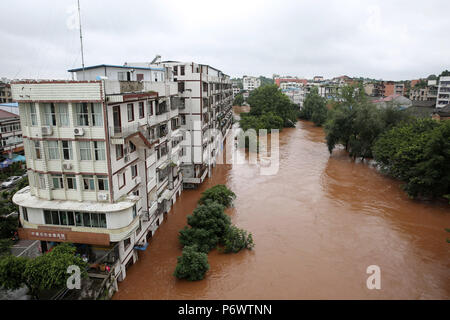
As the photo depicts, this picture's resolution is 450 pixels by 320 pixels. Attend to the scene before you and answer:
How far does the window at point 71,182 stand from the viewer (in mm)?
11305

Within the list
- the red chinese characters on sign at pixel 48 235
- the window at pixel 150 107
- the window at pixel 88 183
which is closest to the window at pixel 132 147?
the window at pixel 88 183

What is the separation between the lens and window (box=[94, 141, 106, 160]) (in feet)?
35.4

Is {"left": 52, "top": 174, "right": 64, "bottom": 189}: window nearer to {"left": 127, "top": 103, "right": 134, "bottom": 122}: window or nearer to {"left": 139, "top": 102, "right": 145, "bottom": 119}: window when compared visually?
{"left": 127, "top": 103, "right": 134, "bottom": 122}: window

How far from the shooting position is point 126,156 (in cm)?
1212

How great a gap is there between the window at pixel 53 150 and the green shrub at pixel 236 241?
325 inches

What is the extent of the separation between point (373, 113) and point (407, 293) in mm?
20878

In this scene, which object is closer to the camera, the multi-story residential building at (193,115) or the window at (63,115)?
the window at (63,115)

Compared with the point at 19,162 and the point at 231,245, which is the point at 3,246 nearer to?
the point at 231,245

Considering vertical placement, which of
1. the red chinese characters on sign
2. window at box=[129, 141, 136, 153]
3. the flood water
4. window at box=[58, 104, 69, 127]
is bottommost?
the flood water

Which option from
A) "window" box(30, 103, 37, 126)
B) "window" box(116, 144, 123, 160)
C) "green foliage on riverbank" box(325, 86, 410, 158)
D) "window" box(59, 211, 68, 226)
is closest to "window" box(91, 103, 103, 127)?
"window" box(116, 144, 123, 160)

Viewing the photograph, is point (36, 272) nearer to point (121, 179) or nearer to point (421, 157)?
point (121, 179)

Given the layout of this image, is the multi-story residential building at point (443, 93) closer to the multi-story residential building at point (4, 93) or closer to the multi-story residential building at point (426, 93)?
the multi-story residential building at point (426, 93)

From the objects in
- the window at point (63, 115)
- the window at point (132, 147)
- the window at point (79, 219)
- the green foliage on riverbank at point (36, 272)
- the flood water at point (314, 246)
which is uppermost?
the window at point (63, 115)

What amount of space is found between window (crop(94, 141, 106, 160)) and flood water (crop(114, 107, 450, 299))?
5.16m
